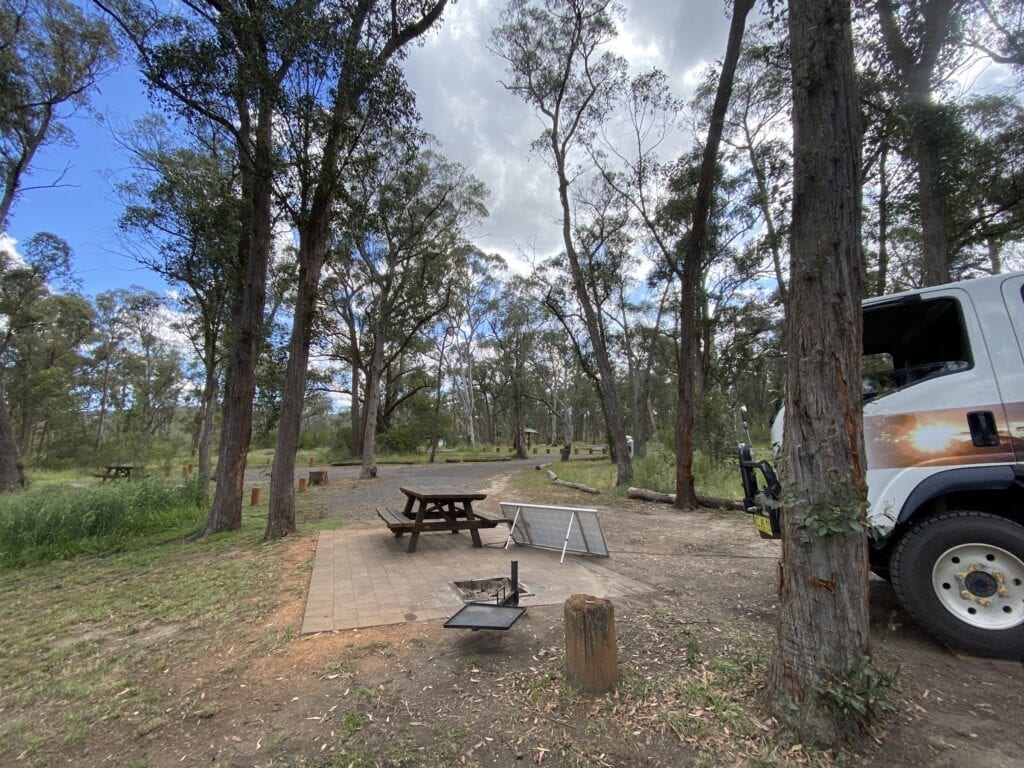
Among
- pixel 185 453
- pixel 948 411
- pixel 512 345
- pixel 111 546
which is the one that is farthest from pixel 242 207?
pixel 185 453

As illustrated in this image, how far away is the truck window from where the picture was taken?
10.7 feet

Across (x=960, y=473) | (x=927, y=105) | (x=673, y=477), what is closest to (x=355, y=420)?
(x=673, y=477)

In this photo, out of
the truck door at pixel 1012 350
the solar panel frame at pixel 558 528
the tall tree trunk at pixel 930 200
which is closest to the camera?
the truck door at pixel 1012 350

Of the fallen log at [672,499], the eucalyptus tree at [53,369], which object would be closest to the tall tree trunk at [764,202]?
the fallen log at [672,499]

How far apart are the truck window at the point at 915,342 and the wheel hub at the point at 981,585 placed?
3.59 feet

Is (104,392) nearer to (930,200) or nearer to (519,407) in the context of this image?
(519,407)

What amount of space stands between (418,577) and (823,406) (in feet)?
12.9

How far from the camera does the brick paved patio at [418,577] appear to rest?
375cm

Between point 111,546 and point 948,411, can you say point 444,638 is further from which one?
point 111,546

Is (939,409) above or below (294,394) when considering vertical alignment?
below

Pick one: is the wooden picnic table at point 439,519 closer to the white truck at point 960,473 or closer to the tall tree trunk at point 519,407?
the white truck at point 960,473

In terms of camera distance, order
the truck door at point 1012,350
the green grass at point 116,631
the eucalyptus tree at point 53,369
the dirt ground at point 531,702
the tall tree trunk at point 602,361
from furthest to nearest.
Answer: the eucalyptus tree at point 53,369, the tall tree trunk at point 602,361, the truck door at point 1012,350, the green grass at point 116,631, the dirt ground at point 531,702

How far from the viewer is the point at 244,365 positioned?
770 centimetres

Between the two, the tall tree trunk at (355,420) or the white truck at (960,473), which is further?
the tall tree trunk at (355,420)
